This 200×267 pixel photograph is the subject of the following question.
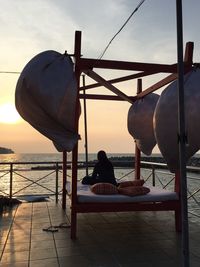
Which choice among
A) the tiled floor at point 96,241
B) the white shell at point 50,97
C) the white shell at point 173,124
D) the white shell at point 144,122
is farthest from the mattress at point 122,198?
the white shell at point 144,122

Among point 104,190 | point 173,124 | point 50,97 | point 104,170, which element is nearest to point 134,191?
point 104,190

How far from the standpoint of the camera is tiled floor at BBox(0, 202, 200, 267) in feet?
15.6

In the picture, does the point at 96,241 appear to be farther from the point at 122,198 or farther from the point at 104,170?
the point at 104,170

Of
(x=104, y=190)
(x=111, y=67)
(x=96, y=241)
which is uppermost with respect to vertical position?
(x=111, y=67)

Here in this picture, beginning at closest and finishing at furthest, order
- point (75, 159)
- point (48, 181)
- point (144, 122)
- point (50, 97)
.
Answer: point (50, 97) < point (75, 159) < point (144, 122) < point (48, 181)

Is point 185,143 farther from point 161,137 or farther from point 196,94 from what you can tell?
point 196,94

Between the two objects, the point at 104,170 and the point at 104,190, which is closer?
the point at 104,190

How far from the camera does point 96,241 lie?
572 cm

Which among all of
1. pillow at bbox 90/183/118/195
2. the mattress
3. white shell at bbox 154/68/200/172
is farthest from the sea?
white shell at bbox 154/68/200/172

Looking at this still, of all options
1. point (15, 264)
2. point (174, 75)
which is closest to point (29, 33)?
point (174, 75)

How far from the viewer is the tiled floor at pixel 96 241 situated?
477 cm

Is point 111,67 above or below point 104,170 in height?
above

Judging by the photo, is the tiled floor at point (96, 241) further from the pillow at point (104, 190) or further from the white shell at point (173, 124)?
the white shell at point (173, 124)

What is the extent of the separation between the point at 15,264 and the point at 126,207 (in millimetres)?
2073
